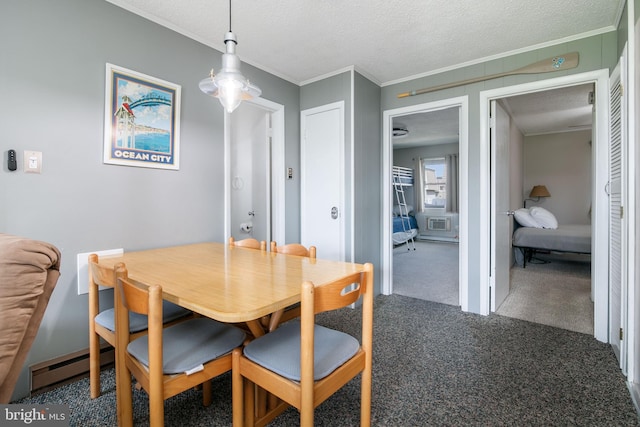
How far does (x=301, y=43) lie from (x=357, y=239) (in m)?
1.82

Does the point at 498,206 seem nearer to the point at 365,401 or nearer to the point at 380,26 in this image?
the point at 380,26

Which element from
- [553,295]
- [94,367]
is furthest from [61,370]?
[553,295]

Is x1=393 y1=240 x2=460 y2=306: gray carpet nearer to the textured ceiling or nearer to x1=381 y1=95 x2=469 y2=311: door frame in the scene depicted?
x1=381 y1=95 x2=469 y2=311: door frame

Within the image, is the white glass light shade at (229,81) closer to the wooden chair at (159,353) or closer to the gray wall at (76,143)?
the gray wall at (76,143)

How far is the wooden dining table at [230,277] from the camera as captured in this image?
1.01 meters

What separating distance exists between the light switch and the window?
24.7 ft

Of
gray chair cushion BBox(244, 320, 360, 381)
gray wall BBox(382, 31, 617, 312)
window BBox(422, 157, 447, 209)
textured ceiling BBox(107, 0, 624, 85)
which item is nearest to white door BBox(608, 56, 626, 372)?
gray wall BBox(382, 31, 617, 312)

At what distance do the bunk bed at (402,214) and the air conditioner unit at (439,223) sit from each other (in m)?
0.34

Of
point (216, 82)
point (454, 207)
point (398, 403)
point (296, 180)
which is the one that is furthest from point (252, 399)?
point (454, 207)

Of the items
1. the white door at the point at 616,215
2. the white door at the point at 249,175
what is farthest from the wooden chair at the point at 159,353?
the white door at the point at 616,215

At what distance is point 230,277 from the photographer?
4.46 ft

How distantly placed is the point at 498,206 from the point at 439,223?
4.71 meters

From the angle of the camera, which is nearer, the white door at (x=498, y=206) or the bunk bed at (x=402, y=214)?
the white door at (x=498, y=206)

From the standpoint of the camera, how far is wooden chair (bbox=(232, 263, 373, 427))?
1003 mm
